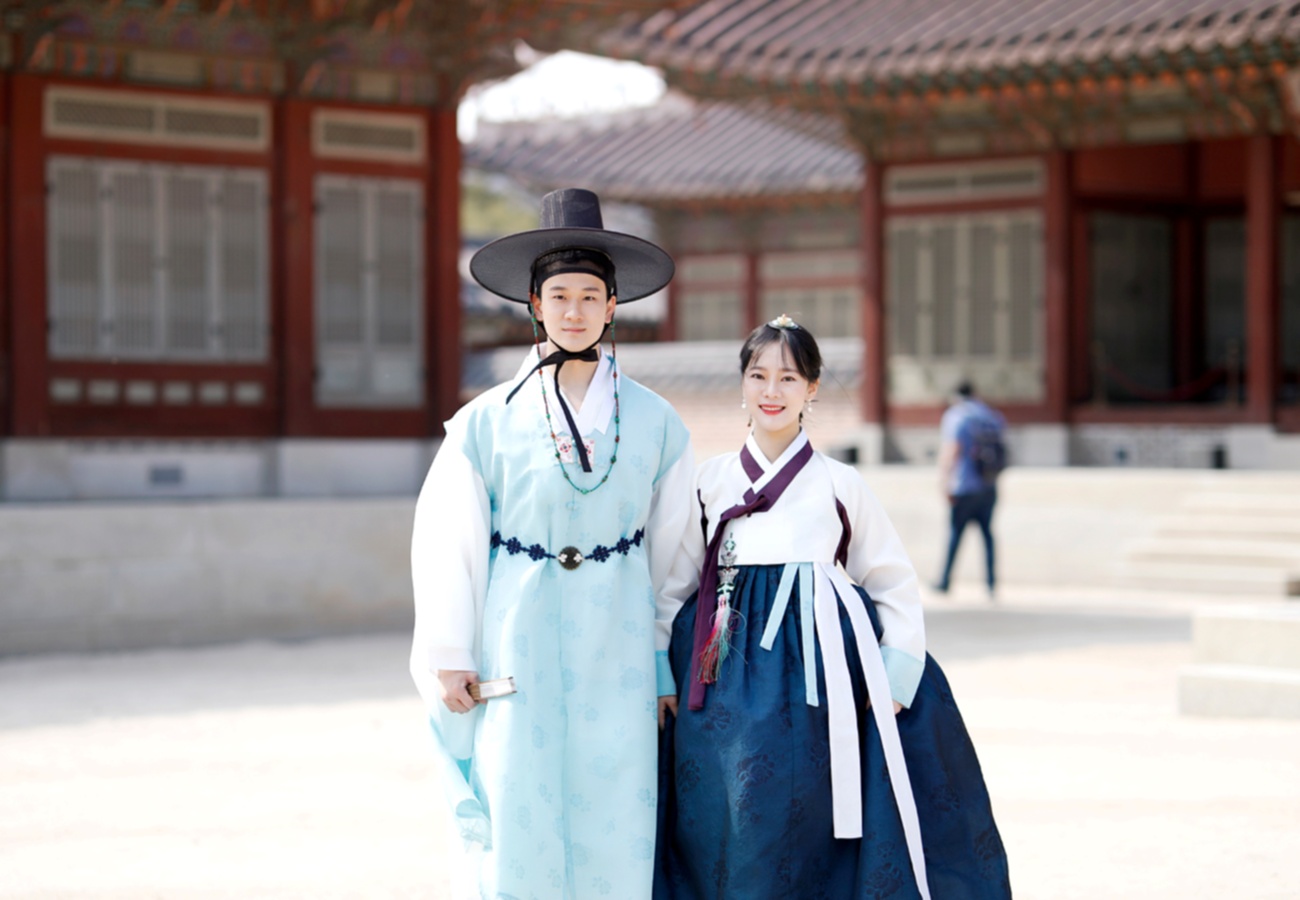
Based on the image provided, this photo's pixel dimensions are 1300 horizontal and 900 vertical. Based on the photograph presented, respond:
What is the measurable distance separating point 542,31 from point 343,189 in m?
1.82

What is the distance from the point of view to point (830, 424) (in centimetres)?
1769

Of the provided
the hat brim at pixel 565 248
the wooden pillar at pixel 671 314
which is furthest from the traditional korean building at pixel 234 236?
the wooden pillar at pixel 671 314

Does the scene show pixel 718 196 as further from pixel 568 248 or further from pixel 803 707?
pixel 803 707

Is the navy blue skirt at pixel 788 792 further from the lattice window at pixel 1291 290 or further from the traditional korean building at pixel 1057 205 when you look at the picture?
the lattice window at pixel 1291 290

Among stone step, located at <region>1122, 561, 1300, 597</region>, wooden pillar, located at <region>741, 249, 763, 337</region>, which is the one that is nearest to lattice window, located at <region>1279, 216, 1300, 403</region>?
stone step, located at <region>1122, 561, 1300, 597</region>

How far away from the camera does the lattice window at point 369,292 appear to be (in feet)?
34.5

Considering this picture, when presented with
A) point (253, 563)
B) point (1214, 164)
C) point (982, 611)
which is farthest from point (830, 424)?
point (253, 563)

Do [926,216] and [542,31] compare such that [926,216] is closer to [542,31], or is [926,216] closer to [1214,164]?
[1214,164]

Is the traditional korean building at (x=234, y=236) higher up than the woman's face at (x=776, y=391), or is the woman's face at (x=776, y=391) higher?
the traditional korean building at (x=234, y=236)

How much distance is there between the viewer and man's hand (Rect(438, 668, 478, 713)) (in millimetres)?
3119

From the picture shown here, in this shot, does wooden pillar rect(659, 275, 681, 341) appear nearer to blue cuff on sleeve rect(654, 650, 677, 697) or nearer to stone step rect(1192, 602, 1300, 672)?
stone step rect(1192, 602, 1300, 672)

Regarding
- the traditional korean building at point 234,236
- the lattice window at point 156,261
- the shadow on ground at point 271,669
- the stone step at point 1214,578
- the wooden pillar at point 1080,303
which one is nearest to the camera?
the shadow on ground at point 271,669

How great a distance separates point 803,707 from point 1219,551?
912cm

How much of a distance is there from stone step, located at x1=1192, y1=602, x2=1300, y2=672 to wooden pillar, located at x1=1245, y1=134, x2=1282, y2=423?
7484 mm
